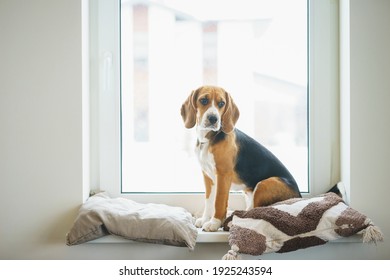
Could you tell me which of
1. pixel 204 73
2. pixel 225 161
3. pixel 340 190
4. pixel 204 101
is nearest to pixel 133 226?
pixel 225 161

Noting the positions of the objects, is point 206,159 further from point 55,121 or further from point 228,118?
point 55,121

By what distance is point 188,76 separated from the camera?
1.83m

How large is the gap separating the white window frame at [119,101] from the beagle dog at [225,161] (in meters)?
0.16

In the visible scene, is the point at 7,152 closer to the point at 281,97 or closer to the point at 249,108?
the point at 249,108

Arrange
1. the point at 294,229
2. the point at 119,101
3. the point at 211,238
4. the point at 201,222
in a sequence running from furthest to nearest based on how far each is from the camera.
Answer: the point at 119,101 < the point at 201,222 < the point at 211,238 < the point at 294,229

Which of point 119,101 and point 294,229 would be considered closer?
point 294,229

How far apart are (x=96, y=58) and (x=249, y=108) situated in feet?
2.08

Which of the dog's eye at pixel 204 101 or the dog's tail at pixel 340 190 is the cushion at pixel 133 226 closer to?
the dog's eye at pixel 204 101

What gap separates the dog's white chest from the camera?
5.33 feet

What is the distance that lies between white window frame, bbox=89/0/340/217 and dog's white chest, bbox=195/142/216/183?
0.18 meters

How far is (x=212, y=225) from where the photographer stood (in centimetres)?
158

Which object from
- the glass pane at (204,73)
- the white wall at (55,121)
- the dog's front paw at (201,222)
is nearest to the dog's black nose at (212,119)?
the glass pane at (204,73)

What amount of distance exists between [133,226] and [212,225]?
27 cm

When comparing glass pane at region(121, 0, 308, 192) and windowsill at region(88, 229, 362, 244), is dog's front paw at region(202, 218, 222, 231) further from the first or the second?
glass pane at region(121, 0, 308, 192)
